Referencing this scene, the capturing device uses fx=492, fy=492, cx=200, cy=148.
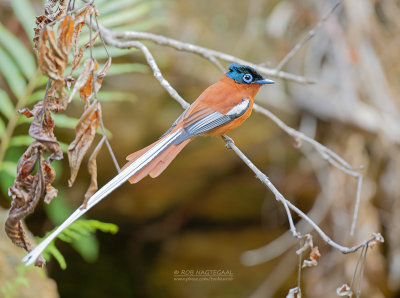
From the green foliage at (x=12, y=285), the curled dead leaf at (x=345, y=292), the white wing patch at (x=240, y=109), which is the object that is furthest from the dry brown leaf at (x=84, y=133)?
the green foliage at (x=12, y=285)

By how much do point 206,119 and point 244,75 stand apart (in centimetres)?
42

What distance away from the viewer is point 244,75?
8.57 ft

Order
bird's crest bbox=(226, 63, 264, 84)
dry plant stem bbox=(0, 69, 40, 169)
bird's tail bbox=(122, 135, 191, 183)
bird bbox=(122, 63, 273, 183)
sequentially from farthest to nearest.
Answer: dry plant stem bbox=(0, 69, 40, 169), bird's crest bbox=(226, 63, 264, 84), bird bbox=(122, 63, 273, 183), bird's tail bbox=(122, 135, 191, 183)

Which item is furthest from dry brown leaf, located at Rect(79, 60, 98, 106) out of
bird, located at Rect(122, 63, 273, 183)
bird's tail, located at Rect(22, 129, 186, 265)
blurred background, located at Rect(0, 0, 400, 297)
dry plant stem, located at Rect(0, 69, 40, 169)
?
blurred background, located at Rect(0, 0, 400, 297)

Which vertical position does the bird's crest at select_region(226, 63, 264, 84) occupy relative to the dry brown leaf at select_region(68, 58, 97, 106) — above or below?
below

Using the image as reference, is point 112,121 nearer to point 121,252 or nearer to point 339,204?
point 121,252

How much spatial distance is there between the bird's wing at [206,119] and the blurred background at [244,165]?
73.0 inches

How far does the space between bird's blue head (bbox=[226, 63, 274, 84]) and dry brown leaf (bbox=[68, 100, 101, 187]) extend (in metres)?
1.32

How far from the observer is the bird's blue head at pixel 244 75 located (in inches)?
103

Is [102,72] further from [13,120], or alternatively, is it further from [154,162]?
[13,120]

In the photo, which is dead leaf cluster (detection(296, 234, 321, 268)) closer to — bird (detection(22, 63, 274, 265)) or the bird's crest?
bird (detection(22, 63, 274, 265))

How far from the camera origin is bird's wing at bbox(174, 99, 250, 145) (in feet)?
7.35

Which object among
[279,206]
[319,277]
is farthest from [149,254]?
[319,277]

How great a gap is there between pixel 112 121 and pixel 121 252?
5.43 feet
